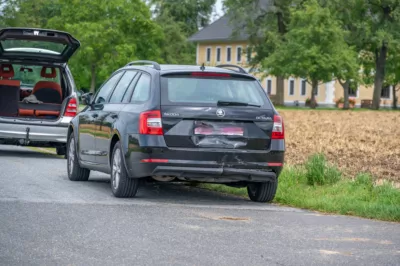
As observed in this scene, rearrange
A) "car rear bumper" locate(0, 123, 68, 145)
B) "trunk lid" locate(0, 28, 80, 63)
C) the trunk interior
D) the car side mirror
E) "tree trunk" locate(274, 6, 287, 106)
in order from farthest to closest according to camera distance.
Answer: "tree trunk" locate(274, 6, 287, 106), the trunk interior, "car rear bumper" locate(0, 123, 68, 145), "trunk lid" locate(0, 28, 80, 63), the car side mirror

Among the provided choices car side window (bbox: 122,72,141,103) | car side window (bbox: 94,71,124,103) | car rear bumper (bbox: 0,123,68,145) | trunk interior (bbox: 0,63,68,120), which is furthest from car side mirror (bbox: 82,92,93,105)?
trunk interior (bbox: 0,63,68,120)

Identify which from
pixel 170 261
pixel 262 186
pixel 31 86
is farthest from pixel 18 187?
pixel 31 86

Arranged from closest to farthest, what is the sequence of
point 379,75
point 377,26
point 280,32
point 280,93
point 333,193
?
point 333,193 → point 377,26 → point 379,75 → point 280,32 → point 280,93

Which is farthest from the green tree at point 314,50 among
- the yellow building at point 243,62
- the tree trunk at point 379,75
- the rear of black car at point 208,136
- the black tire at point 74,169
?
the rear of black car at point 208,136

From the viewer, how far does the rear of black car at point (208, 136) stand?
38.6 ft

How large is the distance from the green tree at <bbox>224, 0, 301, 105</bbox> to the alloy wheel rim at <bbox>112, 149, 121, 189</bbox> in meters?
71.1

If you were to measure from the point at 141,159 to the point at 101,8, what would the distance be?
7644 cm

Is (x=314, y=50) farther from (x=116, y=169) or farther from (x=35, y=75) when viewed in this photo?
(x=116, y=169)

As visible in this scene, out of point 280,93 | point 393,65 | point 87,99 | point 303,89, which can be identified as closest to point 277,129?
point 87,99

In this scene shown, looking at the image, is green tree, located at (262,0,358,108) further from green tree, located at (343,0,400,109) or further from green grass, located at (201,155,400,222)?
green grass, located at (201,155,400,222)

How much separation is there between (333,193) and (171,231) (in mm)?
4196

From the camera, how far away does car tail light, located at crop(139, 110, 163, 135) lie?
1180 centimetres

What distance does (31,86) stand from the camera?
21.2 m

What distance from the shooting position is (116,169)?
12.5 meters
